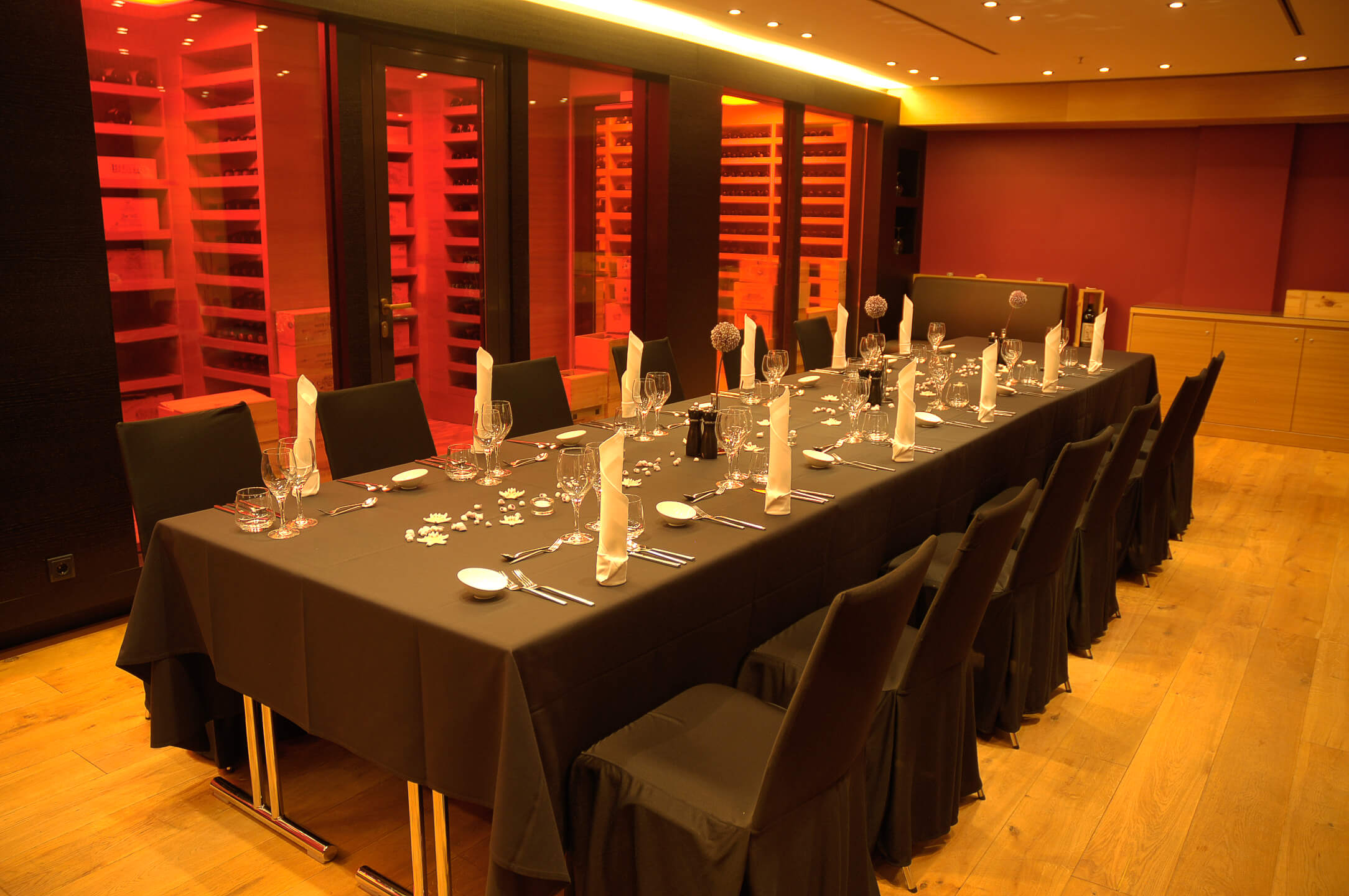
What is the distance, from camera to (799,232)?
878 centimetres

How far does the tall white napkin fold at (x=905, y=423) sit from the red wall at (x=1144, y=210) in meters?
6.71

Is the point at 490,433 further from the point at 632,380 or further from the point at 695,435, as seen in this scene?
the point at 632,380

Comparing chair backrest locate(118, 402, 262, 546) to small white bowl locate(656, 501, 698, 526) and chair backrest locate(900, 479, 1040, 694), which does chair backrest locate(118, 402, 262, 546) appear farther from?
chair backrest locate(900, 479, 1040, 694)

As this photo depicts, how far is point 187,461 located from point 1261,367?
797 cm

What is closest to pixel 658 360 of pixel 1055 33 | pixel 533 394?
pixel 533 394

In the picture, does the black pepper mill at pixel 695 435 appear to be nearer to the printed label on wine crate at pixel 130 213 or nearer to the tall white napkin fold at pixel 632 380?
the tall white napkin fold at pixel 632 380

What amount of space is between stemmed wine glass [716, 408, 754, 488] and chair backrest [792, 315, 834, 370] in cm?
289

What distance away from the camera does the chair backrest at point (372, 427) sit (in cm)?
360

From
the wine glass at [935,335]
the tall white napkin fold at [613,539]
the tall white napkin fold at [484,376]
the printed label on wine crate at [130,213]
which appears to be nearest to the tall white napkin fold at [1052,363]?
the wine glass at [935,335]

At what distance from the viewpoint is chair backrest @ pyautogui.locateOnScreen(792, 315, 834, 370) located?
19.8ft

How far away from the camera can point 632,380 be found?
405 centimetres

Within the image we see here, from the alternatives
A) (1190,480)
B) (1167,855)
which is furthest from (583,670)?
(1190,480)

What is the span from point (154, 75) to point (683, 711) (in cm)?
362

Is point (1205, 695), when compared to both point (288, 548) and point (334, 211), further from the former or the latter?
point (334, 211)
